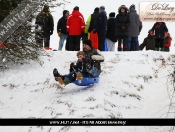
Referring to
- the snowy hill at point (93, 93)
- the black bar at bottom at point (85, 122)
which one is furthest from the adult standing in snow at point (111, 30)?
the black bar at bottom at point (85, 122)

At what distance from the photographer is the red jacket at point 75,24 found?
44.5ft

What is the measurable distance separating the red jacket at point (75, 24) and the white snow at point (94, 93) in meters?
1.45

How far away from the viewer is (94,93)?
9.54m

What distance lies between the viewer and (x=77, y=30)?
13.6 m

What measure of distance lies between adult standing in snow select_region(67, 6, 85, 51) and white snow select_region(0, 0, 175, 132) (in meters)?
1.41

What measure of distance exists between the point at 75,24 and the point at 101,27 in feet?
2.83

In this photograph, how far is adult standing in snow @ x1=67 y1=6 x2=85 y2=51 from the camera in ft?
44.5

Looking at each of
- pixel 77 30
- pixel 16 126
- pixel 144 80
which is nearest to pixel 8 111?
pixel 16 126

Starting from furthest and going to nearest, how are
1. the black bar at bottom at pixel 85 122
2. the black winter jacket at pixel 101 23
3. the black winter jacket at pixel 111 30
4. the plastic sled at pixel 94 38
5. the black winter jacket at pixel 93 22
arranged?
1. the black winter jacket at pixel 111 30
2. the black winter jacket at pixel 93 22
3. the plastic sled at pixel 94 38
4. the black winter jacket at pixel 101 23
5. the black bar at bottom at pixel 85 122

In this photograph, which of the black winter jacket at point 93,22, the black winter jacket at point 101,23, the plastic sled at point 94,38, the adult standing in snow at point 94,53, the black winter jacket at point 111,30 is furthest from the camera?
the black winter jacket at point 111,30

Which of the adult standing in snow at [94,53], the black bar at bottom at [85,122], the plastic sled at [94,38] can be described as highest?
the plastic sled at [94,38]

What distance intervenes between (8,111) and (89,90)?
1.92 metres

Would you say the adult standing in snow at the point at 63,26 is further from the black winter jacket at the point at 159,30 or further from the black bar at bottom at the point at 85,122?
the black bar at bottom at the point at 85,122

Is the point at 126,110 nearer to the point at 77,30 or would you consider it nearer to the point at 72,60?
the point at 72,60
